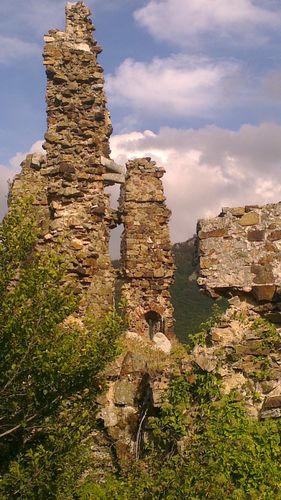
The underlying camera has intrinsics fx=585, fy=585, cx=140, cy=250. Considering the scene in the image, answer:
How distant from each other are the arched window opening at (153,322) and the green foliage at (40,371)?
926cm

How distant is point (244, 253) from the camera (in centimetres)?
688

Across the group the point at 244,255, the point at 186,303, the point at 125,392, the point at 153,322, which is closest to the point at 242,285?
the point at 244,255

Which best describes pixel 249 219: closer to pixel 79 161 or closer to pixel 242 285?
pixel 242 285

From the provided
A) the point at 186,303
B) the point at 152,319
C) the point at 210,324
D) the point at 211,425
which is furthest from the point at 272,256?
the point at 186,303

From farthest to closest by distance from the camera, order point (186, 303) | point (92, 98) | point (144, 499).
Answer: point (186, 303) → point (92, 98) → point (144, 499)

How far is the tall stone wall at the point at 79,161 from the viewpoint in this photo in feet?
30.5

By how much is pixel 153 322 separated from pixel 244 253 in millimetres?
9327

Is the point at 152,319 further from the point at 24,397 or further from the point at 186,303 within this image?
the point at 24,397

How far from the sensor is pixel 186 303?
23141 mm

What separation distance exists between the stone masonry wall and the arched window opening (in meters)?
8.76

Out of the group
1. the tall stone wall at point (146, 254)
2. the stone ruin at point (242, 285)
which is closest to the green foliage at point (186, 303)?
the tall stone wall at point (146, 254)

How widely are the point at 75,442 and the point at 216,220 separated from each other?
2995 millimetres

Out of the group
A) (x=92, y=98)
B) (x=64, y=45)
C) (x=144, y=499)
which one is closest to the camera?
(x=144, y=499)

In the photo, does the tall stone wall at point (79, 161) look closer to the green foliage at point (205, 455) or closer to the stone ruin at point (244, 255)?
the stone ruin at point (244, 255)
